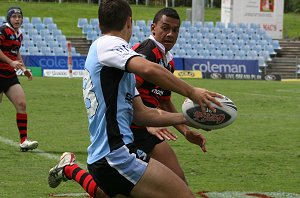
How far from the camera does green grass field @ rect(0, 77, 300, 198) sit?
958 centimetres

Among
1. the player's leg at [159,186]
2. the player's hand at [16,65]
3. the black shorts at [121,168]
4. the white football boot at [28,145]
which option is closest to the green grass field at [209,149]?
the white football boot at [28,145]

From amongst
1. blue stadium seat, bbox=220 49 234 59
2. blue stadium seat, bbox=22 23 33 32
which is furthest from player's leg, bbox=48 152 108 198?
blue stadium seat, bbox=220 49 234 59

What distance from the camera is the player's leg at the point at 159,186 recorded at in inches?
218

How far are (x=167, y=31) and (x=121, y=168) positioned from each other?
2313mm

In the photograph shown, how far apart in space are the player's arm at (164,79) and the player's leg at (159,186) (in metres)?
0.53

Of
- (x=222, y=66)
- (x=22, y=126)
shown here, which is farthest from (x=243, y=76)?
(x=22, y=126)

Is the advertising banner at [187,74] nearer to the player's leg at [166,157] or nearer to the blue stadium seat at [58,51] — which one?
the blue stadium seat at [58,51]

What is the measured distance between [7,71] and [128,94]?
23.1ft

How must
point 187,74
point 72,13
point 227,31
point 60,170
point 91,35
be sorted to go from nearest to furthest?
point 60,170 < point 187,74 < point 91,35 < point 227,31 < point 72,13

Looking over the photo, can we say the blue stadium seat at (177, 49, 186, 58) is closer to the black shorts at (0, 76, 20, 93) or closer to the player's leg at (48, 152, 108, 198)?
the black shorts at (0, 76, 20, 93)

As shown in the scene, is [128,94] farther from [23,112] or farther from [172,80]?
[23,112]

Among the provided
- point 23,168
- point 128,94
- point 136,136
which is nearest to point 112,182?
point 128,94

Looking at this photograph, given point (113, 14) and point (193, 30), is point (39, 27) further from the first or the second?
point (113, 14)

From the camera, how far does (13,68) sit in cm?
1227
